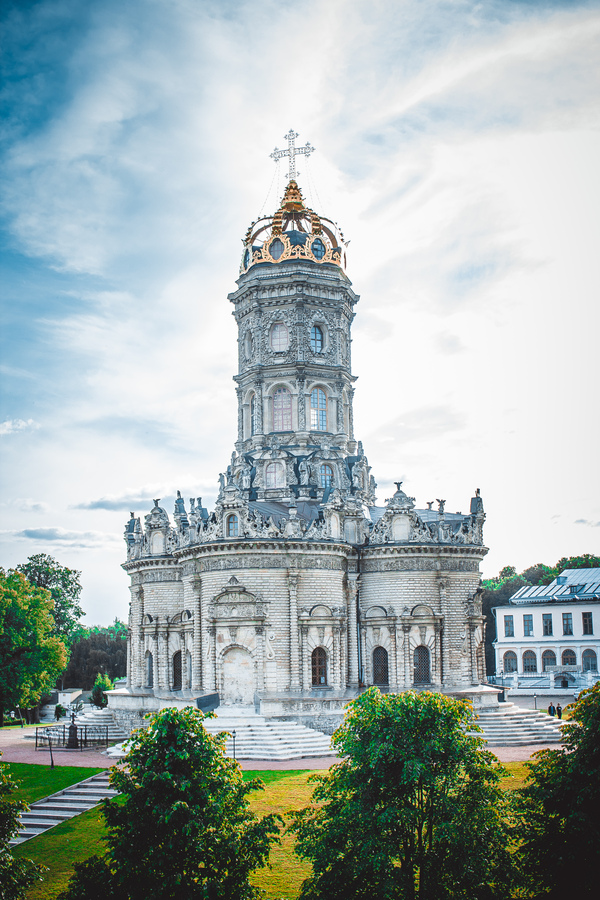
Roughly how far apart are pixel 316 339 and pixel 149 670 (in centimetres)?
2206

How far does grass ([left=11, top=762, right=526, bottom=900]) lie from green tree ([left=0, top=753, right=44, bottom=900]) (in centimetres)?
195

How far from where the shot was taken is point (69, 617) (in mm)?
75938

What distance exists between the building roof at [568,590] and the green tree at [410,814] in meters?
55.7

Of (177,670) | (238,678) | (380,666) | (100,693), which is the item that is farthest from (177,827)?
(100,693)

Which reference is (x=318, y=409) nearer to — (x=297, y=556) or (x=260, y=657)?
(x=297, y=556)

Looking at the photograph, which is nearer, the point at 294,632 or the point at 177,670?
the point at 294,632

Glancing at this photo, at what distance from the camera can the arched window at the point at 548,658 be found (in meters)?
70.5

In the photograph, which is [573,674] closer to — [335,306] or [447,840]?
[335,306]

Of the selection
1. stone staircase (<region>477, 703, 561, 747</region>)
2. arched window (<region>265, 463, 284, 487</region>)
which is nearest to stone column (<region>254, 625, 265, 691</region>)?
arched window (<region>265, 463, 284, 487</region>)

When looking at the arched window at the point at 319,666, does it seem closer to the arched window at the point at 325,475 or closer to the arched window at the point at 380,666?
the arched window at the point at 380,666

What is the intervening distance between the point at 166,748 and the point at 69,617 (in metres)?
63.4

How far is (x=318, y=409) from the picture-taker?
50625 millimetres

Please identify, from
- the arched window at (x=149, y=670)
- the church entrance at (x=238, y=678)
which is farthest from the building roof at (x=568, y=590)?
the church entrance at (x=238, y=678)

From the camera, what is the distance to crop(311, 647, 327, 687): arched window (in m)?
42.5
